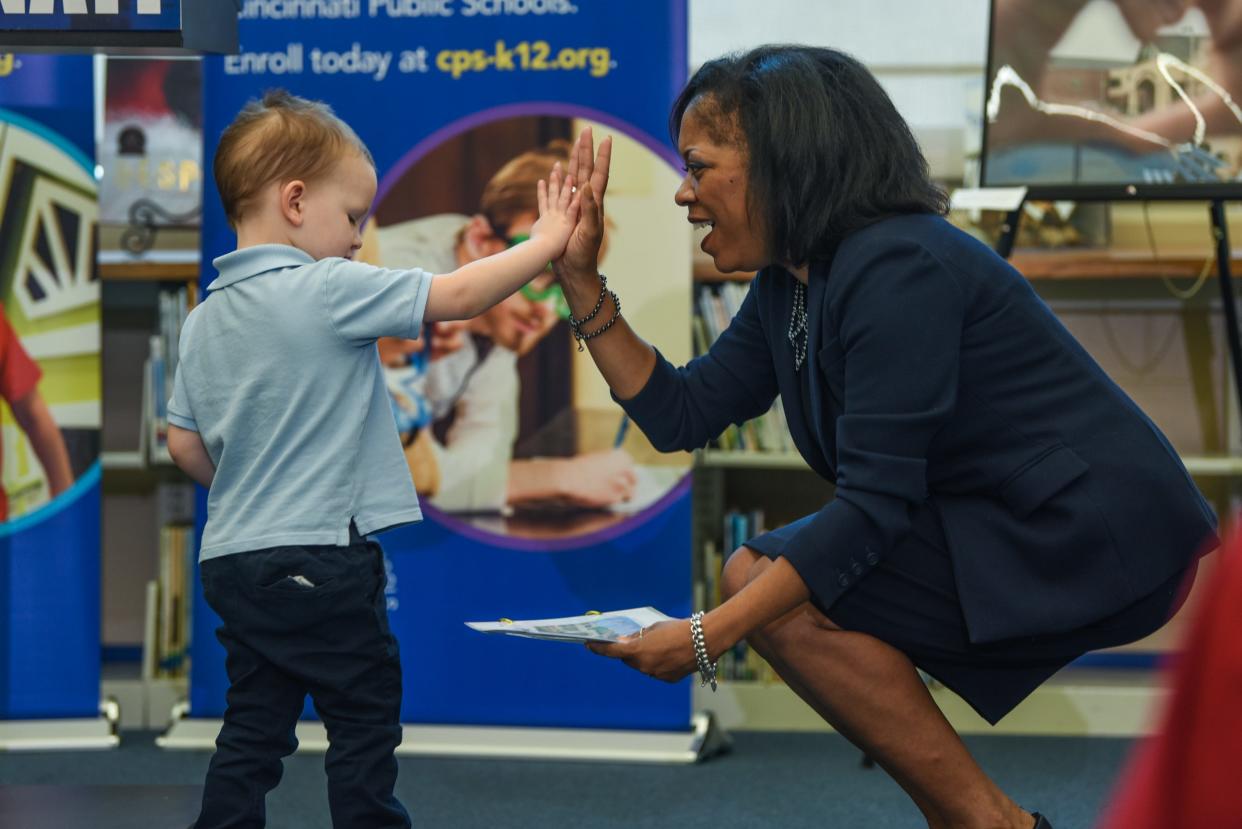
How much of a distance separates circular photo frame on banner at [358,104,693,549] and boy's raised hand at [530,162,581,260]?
2.81 feet

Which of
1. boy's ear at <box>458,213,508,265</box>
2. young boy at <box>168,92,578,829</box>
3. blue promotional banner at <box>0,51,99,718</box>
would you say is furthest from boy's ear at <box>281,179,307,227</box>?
blue promotional banner at <box>0,51,99,718</box>

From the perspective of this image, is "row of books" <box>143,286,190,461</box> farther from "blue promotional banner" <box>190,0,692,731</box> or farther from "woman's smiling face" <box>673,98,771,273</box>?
"woman's smiling face" <box>673,98,771,273</box>

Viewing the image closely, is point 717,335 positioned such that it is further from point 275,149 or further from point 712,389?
point 275,149

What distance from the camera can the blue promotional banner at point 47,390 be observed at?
2.80 m

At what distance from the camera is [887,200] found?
5.69ft

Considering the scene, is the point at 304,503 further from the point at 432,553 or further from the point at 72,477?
the point at 72,477

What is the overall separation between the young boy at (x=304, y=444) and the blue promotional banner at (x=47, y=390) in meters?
1.11

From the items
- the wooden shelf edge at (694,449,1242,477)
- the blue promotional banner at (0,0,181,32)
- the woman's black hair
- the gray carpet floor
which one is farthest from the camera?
the wooden shelf edge at (694,449,1242,477)

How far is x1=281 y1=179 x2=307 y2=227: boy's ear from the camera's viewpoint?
180cm

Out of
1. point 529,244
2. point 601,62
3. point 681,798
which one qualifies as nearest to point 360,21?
point 601,62

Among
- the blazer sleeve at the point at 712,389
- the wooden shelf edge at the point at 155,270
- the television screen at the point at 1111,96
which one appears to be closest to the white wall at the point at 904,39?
the television screen at the point at 1111,96

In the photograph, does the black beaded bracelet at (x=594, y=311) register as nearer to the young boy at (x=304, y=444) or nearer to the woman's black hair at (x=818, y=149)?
the young boy at (x=304, y=444)

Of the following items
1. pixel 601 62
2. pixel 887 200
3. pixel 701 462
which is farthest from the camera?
pixel 701 462

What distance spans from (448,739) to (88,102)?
1.41 m
